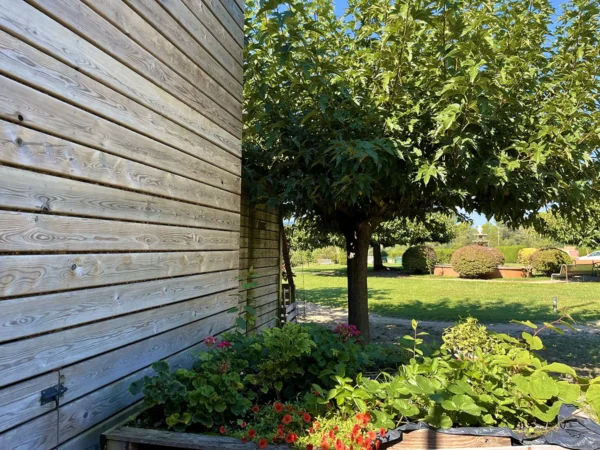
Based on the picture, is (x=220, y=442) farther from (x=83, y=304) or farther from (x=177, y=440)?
(x=83, y=304)

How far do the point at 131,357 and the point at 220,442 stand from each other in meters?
0.64

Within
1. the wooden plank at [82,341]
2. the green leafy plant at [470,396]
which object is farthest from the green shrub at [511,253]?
the wooden plank at [82,341]

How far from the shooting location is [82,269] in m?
1.59

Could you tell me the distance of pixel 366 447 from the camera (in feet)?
5.10

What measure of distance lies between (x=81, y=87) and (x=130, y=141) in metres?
0.36

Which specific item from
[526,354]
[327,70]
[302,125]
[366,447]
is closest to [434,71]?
[327,70]

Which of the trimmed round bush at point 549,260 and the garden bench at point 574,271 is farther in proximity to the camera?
the trimmed round bush at point 549,260

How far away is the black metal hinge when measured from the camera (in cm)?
140

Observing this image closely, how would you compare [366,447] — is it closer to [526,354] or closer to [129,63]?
[526,354]

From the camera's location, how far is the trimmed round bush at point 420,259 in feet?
73.2

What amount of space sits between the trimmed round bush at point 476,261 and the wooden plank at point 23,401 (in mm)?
19916

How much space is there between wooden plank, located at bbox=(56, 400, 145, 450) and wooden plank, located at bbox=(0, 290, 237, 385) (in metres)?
0.31

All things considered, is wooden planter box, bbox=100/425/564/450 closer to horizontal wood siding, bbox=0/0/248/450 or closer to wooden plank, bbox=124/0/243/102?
horizontal wood siding, bbox=0/0/248/450

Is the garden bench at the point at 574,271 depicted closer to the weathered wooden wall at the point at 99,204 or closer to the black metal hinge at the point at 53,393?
the weathered wooden wall at the point at 99,204
